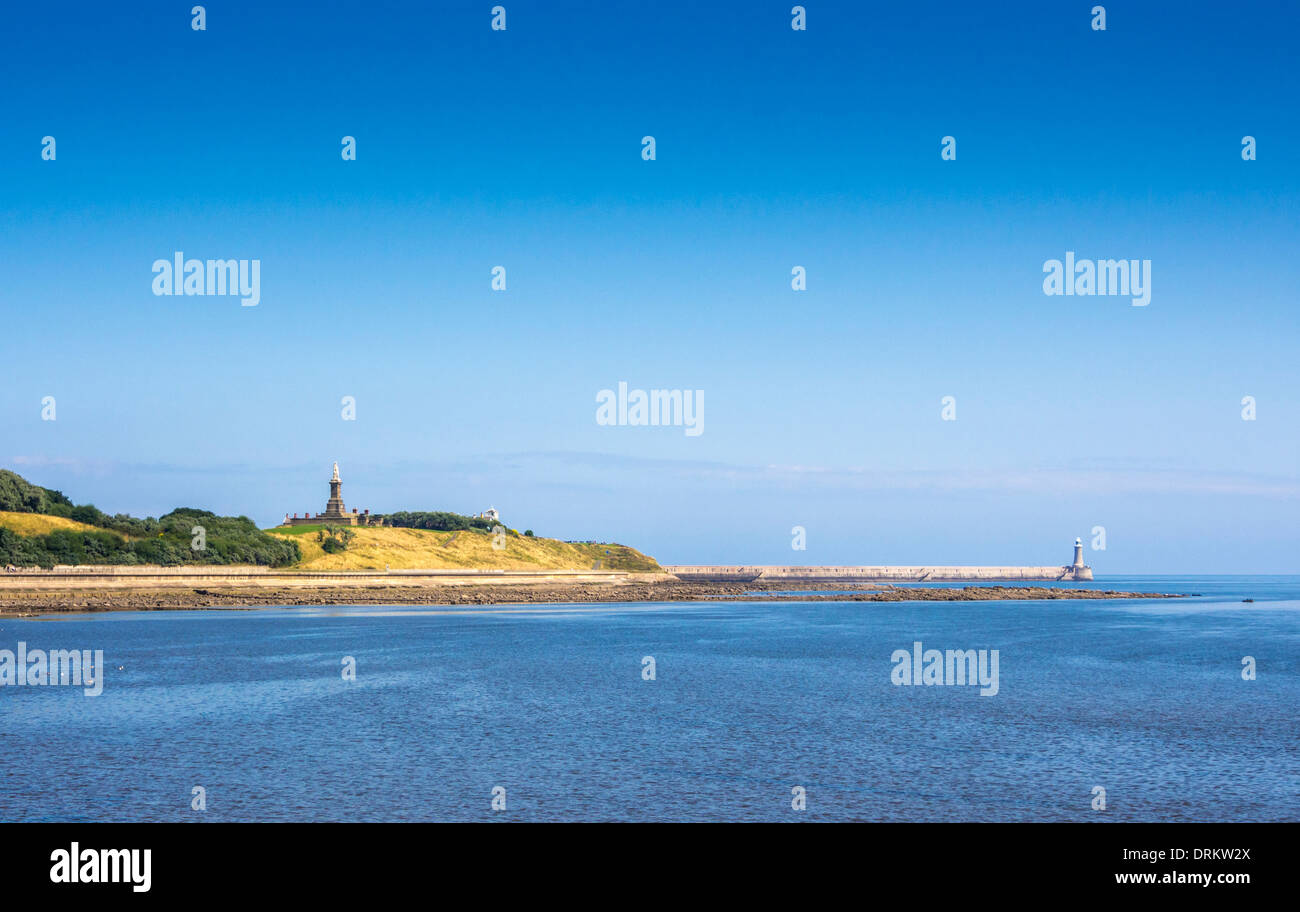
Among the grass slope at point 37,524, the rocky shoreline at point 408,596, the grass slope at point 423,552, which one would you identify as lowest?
the rocky shoreline at point 408,596

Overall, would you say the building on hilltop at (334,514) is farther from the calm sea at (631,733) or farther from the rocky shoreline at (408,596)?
the calm sea at (631,733)

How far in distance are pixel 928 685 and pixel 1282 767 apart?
19469 mm

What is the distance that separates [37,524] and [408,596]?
3870 centimetres

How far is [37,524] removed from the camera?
362 feet

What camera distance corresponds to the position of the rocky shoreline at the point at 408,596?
8794 centimetres

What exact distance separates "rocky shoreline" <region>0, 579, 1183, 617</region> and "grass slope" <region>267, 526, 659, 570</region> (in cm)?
1065

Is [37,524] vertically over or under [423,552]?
over

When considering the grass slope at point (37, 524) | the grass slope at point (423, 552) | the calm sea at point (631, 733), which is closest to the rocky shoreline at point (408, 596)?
the grass slope at point (423, 552)

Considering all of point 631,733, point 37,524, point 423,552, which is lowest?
point 631,733

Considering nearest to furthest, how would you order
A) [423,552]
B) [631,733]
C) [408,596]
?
[631,733], [408,596], [423,552]

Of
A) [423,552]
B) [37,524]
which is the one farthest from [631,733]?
[423,552]

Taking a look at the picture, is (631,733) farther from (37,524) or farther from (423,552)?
(423,552)

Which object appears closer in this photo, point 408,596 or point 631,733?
point 631,733

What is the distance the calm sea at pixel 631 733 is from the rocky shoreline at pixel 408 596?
827 inches
